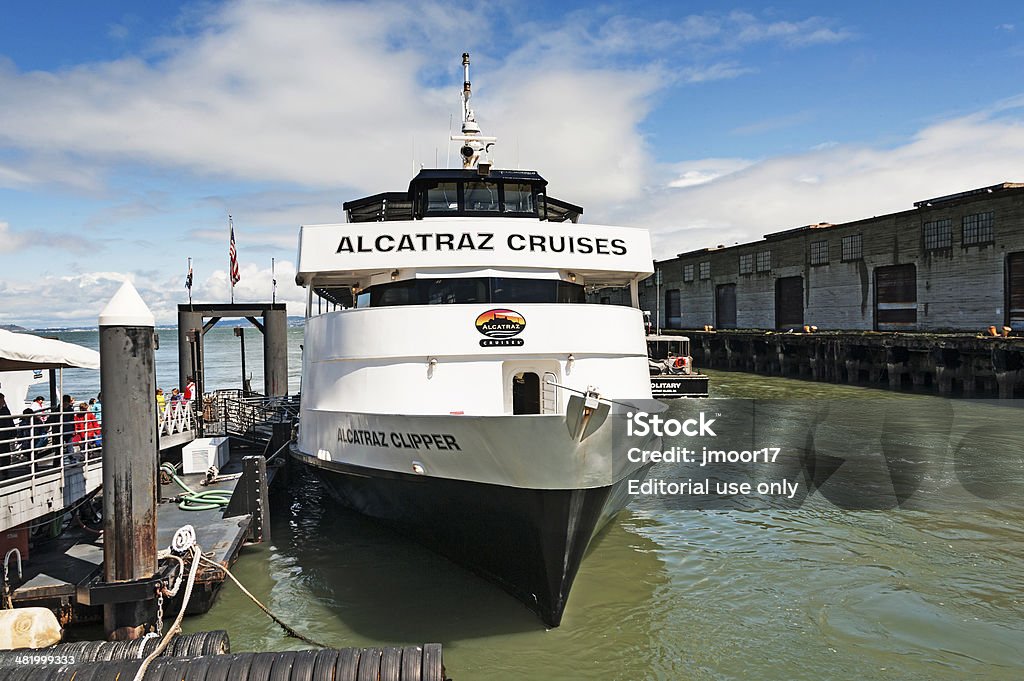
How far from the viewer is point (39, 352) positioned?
914 centimetres

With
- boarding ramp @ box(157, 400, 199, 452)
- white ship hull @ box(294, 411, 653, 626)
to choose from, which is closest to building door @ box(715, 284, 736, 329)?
boarding ramp @ box(157, 400, 199, 452)

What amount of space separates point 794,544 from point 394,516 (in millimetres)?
6058

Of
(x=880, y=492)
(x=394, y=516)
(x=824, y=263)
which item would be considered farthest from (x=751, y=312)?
(x=394, y=516)

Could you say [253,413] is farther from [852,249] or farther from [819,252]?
[819,252]

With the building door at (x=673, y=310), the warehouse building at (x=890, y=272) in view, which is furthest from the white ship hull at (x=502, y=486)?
the building door at (x=673, y=310)

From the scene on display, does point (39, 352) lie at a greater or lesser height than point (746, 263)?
lesser

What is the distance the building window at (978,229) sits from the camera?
3131 cm

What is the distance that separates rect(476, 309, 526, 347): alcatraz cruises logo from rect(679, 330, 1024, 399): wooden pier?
84.0ft

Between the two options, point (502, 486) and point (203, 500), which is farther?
point (203, 500)

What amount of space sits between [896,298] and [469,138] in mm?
31417

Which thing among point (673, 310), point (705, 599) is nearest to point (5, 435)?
point (705, 599)

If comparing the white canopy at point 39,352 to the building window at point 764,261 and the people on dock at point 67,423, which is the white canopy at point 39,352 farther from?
the building window at point 764,261

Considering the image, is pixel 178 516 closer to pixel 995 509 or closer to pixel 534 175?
pixel 534 175

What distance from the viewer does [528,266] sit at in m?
9.84
